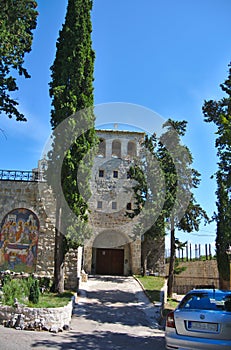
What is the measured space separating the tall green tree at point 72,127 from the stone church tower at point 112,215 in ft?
28.3

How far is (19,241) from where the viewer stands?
13938mm

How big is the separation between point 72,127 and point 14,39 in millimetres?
3729

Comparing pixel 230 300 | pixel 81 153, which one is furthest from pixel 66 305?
pixel 81 153

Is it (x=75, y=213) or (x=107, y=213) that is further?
(x=107, y=213)

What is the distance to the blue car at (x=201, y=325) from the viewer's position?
4738mm

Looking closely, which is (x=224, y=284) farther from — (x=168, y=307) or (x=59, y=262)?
(x=59, y=262)

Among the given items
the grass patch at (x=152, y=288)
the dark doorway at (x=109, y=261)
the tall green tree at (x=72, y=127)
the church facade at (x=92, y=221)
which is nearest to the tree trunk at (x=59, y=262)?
the tall green tree at (x=72, y=127)

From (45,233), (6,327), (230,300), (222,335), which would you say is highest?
(45,233)

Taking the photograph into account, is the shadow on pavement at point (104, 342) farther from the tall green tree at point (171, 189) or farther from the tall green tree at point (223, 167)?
the tall green tree at point (171, 189)

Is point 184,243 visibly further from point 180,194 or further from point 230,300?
point 230,300

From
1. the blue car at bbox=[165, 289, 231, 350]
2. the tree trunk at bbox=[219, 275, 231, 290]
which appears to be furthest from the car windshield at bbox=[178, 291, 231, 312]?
the tree trunk at bbox=[219, 275, 231, 290]

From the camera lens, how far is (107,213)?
21891mm

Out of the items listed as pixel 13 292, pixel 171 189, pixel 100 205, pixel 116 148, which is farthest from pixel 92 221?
pixel 13 292

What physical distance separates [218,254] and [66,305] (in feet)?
37.2
